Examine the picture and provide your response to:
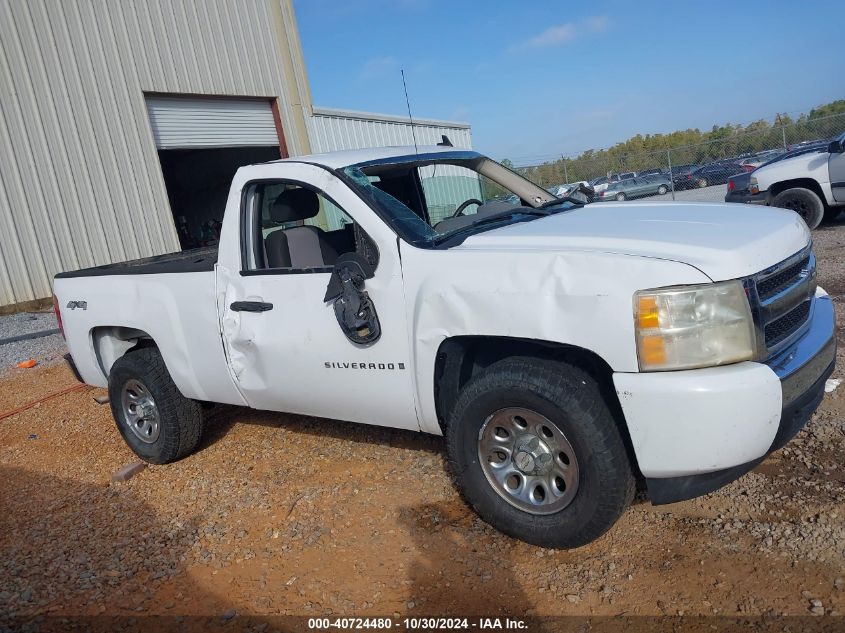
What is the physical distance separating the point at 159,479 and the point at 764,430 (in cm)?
381

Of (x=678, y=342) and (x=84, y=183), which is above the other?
(x=84, y=183)

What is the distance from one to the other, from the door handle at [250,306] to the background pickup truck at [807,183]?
31.6 ft

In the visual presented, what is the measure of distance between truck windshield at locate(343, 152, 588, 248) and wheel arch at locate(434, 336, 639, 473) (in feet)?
1.74

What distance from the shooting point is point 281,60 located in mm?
16000

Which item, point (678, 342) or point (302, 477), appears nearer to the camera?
point (678, 342)

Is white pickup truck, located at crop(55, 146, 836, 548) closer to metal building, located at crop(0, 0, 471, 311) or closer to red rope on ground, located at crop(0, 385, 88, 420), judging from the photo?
red rope on ground, located at crop(0, 385, 88, 420)

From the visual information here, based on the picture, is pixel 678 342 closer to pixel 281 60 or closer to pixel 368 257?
pixel 368 257

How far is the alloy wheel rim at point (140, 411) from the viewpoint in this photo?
4.72 metres

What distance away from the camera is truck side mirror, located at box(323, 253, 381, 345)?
331cm

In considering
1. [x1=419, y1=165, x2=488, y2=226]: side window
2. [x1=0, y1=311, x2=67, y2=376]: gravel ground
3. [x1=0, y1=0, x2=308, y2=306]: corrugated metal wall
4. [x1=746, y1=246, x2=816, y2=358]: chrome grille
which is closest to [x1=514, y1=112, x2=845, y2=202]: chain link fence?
[x1=0, y1=0, x2=308, y2=306]: corrugated metal wall

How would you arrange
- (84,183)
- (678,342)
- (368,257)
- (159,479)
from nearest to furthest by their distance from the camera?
1. (678,342)
2. (368,257)
3. (159,479)
4. (84,183)

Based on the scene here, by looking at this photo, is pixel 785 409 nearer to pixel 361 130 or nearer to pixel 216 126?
pixel 216 126

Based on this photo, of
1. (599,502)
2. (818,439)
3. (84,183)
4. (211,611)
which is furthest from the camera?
(84,183)

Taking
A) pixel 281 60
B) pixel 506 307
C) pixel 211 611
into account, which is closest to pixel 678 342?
pixel 506 307
